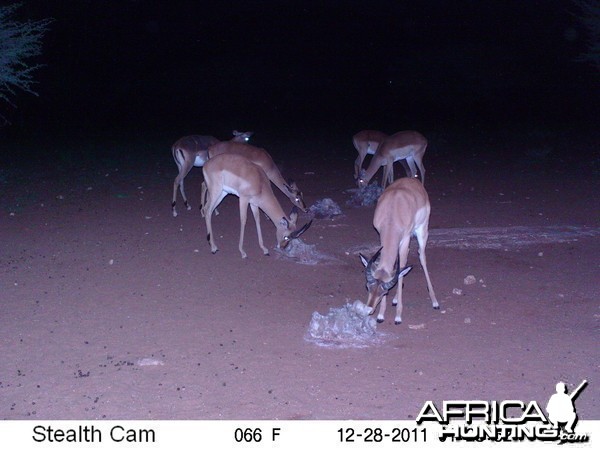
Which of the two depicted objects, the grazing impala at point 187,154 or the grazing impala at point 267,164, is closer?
the grazing impala at point 267,164

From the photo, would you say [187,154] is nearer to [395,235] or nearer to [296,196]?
[296,196]

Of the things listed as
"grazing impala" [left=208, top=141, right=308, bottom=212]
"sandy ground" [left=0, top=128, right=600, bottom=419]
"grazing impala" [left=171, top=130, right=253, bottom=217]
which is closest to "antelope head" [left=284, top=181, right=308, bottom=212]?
"grazing impala" [left=208, top=141, right=308, bottom=212]

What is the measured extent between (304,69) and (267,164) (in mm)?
28782

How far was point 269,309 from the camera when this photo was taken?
26.5 feet

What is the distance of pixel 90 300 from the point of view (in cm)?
823

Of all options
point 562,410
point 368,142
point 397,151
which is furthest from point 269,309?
point 368,142

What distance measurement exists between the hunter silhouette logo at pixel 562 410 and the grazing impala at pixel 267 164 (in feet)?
22.6

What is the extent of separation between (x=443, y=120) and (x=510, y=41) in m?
19.0

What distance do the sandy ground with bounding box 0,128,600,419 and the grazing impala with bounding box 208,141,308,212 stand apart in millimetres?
456

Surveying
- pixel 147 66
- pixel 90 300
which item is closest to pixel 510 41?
pixel 147 66

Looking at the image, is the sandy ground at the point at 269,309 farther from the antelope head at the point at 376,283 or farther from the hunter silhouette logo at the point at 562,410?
the antelope head at the point at 376,283

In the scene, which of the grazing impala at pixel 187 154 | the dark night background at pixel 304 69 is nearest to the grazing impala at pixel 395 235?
the grazing impala at pixel 187 154

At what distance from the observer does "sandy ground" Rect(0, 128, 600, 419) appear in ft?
19.6

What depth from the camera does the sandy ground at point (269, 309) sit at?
19.6 feet
